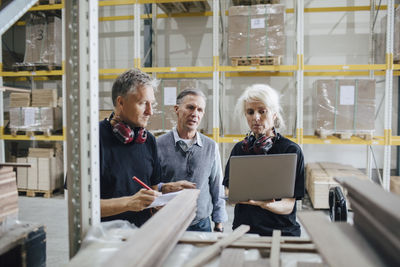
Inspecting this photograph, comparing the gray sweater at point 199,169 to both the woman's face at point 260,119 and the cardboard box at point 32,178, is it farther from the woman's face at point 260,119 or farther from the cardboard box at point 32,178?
the cardboard box at point 32,178

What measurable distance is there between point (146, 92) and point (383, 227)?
183 cm

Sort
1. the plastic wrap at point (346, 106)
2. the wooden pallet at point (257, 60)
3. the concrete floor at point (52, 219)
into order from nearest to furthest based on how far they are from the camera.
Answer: the concrete floor at point (52, 219)
the plastic wrap at point (346, 106)
the wooden pallet at point (257, 60)

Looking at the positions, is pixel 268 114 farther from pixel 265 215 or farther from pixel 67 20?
pixel 67 20

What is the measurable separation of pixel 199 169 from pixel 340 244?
6.49 ft

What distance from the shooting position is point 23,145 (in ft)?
27.6

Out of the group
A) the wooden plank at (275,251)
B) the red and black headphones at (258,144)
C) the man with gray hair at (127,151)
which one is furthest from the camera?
the red and black headphones at (258,144)

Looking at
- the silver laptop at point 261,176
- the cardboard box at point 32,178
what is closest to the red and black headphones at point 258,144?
the silver laptop at point 261,176

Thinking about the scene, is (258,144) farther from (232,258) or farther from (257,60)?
(257,60)

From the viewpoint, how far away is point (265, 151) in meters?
2.42

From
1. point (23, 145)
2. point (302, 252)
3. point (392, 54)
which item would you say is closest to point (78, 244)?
point (302, 252)

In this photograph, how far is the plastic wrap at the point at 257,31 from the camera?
548cm

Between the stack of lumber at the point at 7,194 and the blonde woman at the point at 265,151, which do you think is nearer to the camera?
the stack of lumber at the point at 7,194

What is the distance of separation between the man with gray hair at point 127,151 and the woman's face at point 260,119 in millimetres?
795

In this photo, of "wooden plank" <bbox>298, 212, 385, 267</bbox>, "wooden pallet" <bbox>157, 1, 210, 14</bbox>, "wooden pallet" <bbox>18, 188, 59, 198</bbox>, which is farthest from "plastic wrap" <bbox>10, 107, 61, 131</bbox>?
"wooden plank" <bbox>298, 212, 385, 267</bbox>
